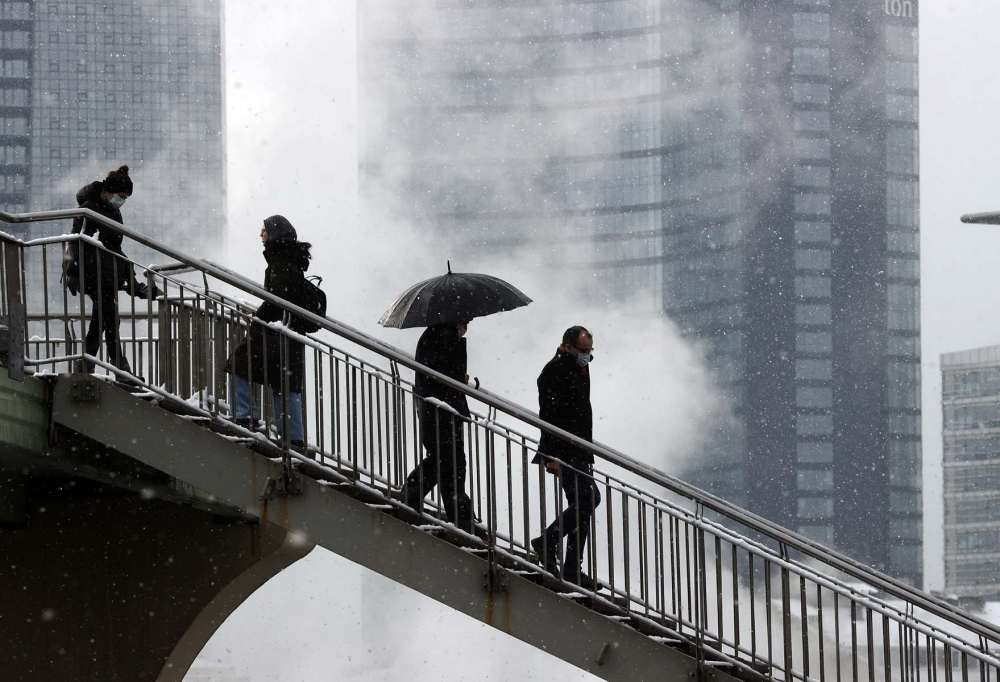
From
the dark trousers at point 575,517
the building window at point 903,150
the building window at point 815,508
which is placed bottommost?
the building window at point 815,508

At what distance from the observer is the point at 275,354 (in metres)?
7.23

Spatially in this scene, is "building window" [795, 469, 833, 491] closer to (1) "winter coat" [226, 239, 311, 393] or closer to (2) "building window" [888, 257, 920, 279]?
(2) "building window" [888, 257, 920, 279]

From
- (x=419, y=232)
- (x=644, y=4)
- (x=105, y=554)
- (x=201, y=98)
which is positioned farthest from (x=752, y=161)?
(x=105, y=554)

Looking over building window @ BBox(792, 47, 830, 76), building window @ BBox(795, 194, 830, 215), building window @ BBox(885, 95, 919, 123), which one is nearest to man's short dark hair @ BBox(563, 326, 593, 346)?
building window @ BBox(795, 194, 830, 215)

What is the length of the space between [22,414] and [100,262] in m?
0.91

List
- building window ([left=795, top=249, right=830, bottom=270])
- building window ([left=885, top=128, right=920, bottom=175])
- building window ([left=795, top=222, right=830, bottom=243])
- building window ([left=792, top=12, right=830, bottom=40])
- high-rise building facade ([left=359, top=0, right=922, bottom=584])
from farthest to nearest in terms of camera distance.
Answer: building window ([left=792, top=12, right=830, bottom=40]) → building window ([left=885, top=128, right=920, bottom=175]) → building window ([left=795, top=222, right=830, bottom=243]) → building window ([left=795, top=249, right=830, bottom=270]) → high-rise building facade ([left=359, top=0, right=922, bottom=584])

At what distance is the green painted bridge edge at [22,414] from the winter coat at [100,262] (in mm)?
603

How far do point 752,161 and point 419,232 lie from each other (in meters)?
30.7

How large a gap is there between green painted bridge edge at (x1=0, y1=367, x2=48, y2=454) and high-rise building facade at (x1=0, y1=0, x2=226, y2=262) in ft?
374

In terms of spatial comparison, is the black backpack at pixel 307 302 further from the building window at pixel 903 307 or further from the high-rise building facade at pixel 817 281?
the building window at pixel 903 307

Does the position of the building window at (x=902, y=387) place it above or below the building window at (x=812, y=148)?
below

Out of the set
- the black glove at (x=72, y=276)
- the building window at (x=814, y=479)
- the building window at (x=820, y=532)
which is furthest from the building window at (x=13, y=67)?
the black glove at (x=72, y=276)

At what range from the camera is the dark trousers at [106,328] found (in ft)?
23.8

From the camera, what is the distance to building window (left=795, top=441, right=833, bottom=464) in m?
102
